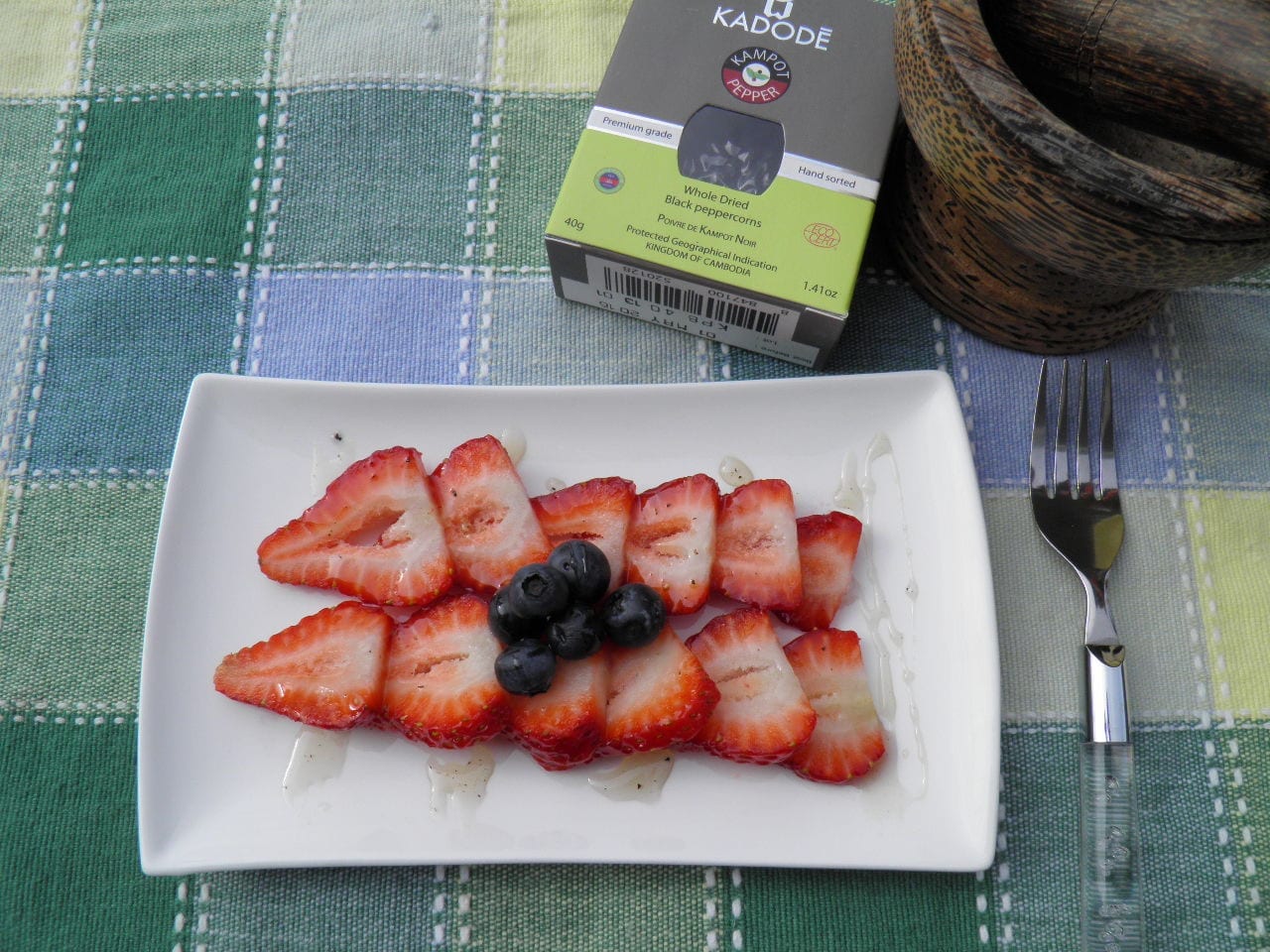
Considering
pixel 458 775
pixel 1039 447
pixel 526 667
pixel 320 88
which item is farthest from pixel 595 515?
pixel 320 88

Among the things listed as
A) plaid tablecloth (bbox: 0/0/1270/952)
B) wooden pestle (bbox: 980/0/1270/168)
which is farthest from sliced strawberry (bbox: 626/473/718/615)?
wooden pestle (bbox: 980/0/1270/168)

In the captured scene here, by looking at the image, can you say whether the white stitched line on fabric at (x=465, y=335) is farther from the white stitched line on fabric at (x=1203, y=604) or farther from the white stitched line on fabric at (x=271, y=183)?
the white stitched line on fabric at (x=1203, y=604)

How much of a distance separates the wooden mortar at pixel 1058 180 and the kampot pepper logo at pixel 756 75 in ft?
0.59

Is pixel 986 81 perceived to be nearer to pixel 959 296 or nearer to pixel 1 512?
pixel 959 296

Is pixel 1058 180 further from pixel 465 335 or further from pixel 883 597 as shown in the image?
pixel 465 335

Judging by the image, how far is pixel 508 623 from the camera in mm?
915

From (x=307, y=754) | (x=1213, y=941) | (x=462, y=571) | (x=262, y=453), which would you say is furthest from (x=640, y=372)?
(x=1213, y=941)

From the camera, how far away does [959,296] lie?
115 centimetres

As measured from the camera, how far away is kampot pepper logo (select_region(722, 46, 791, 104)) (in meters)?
1.10

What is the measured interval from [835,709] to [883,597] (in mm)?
144

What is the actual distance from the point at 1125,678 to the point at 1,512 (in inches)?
53.7

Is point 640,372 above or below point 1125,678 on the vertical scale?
above

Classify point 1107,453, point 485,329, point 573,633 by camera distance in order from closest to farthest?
1. point 573,633
2. point 1107,453
3. point 485,329

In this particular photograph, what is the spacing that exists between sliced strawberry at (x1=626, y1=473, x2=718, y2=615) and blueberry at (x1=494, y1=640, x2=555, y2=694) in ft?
0.49
